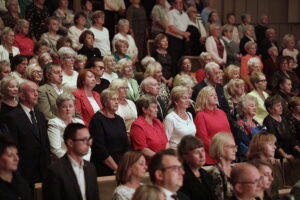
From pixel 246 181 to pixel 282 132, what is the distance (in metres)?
2.76

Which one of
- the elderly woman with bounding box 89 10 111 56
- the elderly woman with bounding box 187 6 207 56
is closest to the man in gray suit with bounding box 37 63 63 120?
the elderly woman with bounding box 89 10 111 56

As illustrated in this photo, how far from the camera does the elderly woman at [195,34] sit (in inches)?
446

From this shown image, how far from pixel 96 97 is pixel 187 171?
2087 mm

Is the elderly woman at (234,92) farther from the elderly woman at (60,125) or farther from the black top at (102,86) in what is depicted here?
the elderly woman at (60,125)

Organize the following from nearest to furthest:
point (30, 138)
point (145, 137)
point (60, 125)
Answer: point (30, 138), point (60, 125), point (145, 137)

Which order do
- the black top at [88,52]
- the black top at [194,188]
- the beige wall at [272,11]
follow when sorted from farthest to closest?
the beige wall at [272,11]
the black top at [88,52]
the black top at [194,188]

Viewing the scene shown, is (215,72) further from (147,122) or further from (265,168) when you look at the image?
(265,168)

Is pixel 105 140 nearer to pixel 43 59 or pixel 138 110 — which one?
pixel 138 110

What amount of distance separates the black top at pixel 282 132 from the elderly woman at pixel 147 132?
4.63 feet

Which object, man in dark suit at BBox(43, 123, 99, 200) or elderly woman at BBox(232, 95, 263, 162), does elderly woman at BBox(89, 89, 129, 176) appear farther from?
elderly woman at BBox(232, 95, 263, 162)

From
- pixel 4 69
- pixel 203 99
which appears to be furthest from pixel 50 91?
pixel 203 99

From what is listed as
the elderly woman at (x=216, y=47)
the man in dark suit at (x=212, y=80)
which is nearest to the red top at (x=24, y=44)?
the man in dark suit at (x=212, y=80)

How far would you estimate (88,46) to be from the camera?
902 centimetres

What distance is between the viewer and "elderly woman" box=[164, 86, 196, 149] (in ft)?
21.4
